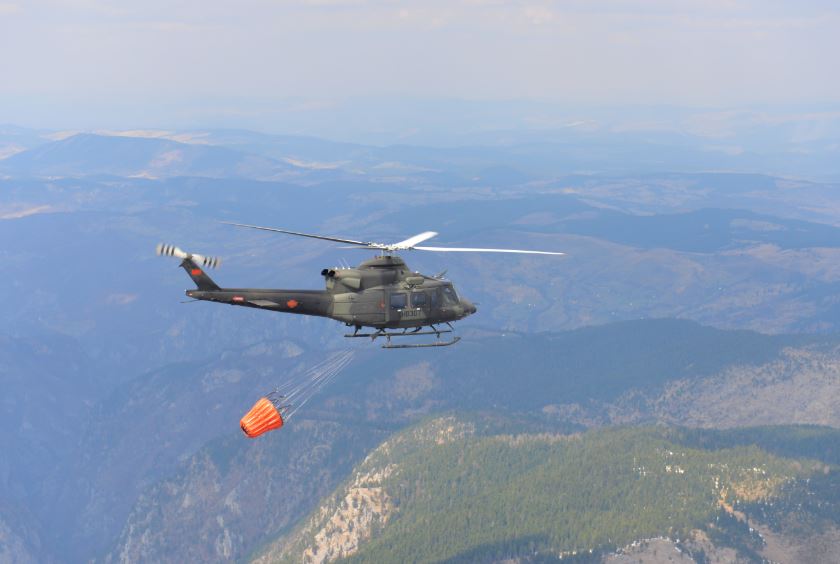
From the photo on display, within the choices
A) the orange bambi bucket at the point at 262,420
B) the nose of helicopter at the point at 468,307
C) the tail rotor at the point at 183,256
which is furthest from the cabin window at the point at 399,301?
A: the tail rotor at the point at 183,256

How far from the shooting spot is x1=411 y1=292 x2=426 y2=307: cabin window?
97312mm

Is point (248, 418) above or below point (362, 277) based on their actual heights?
below

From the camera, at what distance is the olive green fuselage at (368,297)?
318ft

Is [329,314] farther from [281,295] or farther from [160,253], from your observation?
[160,253]

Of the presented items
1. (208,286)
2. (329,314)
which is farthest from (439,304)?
(208,286)

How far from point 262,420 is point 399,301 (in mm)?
20706

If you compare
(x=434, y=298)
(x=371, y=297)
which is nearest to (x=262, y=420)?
(x=371, y=297)

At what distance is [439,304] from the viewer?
98.4 meters

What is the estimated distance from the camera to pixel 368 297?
318ft

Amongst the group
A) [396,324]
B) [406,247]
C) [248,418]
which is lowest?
[248,418]

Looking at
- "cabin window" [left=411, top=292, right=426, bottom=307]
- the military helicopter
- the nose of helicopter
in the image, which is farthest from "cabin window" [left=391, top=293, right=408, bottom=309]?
the nose of helicopter

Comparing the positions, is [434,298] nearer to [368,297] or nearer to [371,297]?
[371,297]

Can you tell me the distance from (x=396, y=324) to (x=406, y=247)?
830cm

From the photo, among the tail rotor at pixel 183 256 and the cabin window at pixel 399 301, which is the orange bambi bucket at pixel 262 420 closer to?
the tail rotor at pixel 183 256
